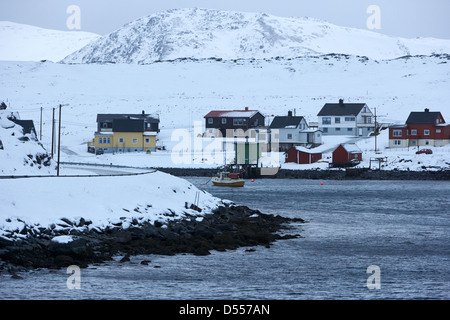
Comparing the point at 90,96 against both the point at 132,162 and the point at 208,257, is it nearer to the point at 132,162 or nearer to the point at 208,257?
the point at 132,162

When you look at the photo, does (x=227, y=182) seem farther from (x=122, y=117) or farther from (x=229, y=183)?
(x=122, y=117)

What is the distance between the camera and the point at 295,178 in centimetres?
7906

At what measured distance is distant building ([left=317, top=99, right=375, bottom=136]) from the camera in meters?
102

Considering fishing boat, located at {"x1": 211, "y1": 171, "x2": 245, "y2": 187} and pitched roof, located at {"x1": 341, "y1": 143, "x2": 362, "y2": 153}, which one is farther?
pitched roof, located at {"x1": 341, "y1": 143, "x2": 362, "y2": 153}

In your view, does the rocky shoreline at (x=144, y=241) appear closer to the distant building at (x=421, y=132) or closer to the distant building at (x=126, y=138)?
the distant building at (x=421, y=132)

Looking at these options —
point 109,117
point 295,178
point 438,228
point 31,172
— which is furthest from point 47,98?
point 438,228

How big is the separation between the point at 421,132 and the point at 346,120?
51.3 ft

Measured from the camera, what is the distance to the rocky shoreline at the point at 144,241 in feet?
80.1

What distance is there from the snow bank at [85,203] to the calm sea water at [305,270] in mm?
2970

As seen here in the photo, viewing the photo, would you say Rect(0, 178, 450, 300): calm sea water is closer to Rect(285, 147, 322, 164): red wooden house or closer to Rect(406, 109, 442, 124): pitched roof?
Rect(285, 147, 322, 164): red wooden house

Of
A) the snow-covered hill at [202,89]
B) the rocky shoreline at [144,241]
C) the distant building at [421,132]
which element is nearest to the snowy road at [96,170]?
the rocky shoreline at [144,241]

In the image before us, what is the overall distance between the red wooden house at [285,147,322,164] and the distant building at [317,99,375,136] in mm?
17519

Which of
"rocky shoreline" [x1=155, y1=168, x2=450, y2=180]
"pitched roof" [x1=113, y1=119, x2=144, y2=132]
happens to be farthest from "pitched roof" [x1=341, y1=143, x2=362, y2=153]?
"pitched roof" [x1=113, y1=119, x2=144, y2=132]
